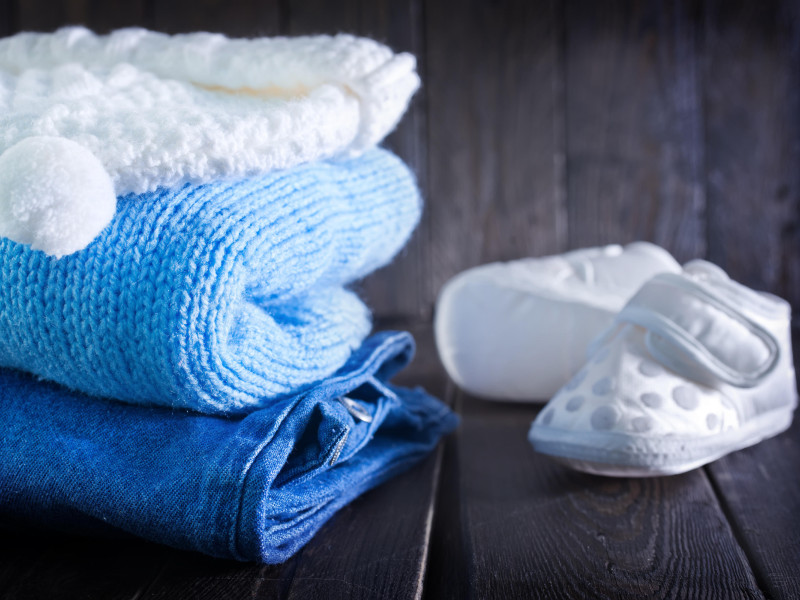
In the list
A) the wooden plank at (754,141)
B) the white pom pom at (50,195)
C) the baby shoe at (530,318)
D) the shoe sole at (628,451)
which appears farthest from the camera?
the wooden plank at (754,141)

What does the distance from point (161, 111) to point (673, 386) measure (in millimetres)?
404

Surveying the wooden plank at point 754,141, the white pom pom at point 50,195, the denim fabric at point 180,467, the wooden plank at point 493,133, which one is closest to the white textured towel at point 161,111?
the white pom pom at point 50,195

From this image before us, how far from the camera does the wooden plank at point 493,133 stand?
125 cm

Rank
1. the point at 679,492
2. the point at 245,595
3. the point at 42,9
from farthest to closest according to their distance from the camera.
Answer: the point at 42,9 → the point at 679,492 → the point at 245,595

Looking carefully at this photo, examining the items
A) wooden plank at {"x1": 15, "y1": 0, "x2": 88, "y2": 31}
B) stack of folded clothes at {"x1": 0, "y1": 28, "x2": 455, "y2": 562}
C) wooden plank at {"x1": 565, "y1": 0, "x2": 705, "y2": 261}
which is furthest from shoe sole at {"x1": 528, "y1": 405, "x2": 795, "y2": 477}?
wooden plank at {"x1": 15, "y1": 0, "x2": 88, "y2": 31}

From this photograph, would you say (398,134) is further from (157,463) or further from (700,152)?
(157,463)

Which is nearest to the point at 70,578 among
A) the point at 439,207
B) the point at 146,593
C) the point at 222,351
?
the point at 146,593

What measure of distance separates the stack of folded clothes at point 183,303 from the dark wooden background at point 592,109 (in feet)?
2.28

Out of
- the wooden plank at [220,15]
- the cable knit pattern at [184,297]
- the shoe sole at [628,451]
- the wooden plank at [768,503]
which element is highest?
the wooden plank at [220,15]

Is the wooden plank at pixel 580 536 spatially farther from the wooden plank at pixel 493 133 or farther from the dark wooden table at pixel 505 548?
the wooden plank at pixel 493 133

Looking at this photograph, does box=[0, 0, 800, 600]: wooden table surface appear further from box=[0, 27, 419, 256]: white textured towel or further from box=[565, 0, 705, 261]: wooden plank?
box=[0, 27, 419, 256]: white textured towel

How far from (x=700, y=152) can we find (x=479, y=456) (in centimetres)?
77

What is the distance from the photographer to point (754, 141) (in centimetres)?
124

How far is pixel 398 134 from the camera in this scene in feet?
4.20
